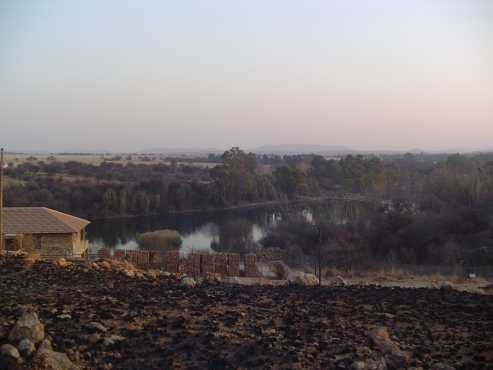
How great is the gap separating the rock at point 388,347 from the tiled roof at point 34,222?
585 inches

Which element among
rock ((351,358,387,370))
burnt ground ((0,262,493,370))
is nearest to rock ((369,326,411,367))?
burnt ground ((0,262,493,370))

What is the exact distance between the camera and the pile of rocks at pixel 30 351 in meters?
5.96

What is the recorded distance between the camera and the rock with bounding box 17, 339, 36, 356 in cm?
629

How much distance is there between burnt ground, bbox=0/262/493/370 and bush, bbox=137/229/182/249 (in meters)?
18.2

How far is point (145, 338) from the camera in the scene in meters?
7.48

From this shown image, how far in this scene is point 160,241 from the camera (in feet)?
102

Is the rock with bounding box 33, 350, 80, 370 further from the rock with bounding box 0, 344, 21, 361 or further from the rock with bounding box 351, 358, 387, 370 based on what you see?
the rock with bounding box 351, 358, 387, 370

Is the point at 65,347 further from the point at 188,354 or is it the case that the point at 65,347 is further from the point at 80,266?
the point at 80,266

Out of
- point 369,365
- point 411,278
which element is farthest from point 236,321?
point 411,278

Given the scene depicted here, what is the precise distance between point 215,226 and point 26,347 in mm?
36323

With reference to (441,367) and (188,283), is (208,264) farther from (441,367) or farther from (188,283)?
(441,367)

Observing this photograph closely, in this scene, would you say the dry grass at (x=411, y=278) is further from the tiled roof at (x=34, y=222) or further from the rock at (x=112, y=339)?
the rock at (x=112, y=339)

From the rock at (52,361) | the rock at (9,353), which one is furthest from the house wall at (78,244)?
the rock at (52,361)

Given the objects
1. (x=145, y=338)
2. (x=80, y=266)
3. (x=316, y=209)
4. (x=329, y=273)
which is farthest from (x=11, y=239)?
(x=316, y=209)
